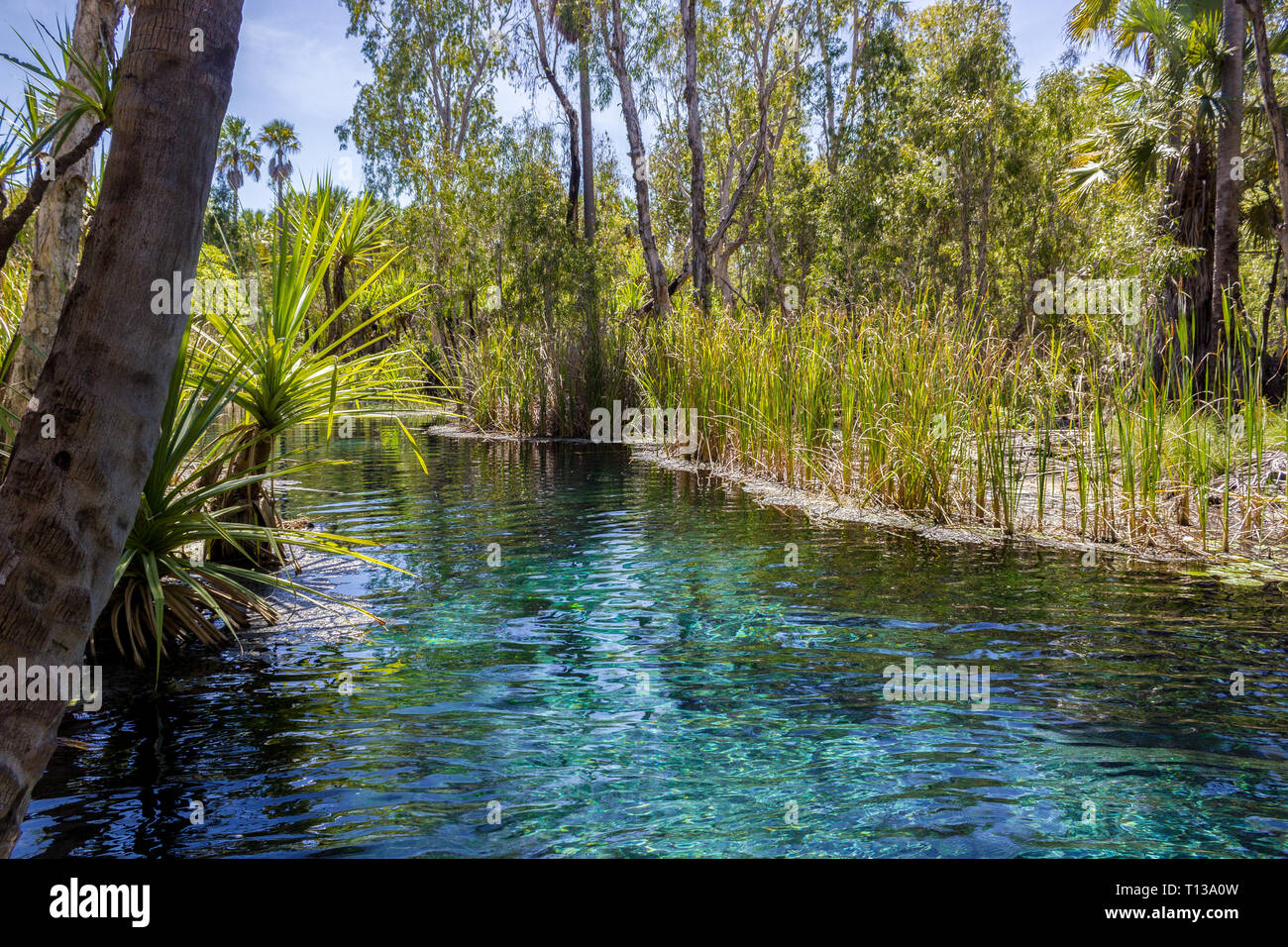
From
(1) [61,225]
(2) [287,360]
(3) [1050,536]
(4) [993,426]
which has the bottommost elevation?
(3) [1050,536]

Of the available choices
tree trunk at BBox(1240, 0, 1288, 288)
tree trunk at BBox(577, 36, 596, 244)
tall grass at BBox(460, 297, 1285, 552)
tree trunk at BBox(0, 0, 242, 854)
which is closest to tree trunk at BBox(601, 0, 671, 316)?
tree trunk at BBox(577, 36, 596, 244)

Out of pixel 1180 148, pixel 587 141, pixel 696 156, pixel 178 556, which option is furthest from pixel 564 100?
pixel 178 556

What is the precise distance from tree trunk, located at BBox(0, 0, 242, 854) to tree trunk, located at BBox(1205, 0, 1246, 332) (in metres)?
12.8

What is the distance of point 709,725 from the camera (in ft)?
12.4

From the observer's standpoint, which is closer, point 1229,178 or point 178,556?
point 178,556

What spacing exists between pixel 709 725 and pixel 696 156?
15.8 m

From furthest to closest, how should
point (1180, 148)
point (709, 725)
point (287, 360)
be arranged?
1. point (1180, 148)
2. point (287, 360)
3. point (709, 725)

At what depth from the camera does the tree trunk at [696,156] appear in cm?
1755

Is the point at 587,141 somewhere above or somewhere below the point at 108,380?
above

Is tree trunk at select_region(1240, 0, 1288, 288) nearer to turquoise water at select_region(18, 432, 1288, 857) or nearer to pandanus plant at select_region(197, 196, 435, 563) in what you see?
turquoise water at select_region(18, 432, 1288, 857)

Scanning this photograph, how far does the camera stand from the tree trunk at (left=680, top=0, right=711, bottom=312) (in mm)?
17547

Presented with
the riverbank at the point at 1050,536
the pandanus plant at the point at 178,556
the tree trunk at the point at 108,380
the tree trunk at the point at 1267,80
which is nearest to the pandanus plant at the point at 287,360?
the pandanus plant at the point at 178,556

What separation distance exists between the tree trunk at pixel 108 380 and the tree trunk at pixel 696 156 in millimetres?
15950

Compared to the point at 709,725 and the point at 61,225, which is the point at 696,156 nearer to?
the point at 61,225
